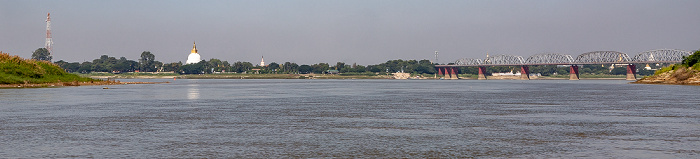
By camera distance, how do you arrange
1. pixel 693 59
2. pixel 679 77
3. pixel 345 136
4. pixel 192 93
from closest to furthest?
pixel 345 136, pixel 192 93, pixel 679 77, pixel 693 59

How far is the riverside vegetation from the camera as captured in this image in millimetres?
133500

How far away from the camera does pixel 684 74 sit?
5458 inches

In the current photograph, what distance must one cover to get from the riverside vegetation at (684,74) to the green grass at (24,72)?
121m

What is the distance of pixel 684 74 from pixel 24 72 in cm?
12837

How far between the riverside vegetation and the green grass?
398 ft

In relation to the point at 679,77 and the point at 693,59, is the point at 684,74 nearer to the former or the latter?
the point at 679,77

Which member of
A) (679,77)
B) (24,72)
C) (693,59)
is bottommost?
(679,77)

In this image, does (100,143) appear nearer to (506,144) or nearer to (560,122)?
(506,144)

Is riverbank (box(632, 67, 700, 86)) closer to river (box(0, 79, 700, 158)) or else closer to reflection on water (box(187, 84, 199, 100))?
reflection on water (box(187, 84, 199, 100))

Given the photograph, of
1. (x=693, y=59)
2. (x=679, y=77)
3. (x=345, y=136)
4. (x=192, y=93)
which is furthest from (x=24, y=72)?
(x=693, y=59)

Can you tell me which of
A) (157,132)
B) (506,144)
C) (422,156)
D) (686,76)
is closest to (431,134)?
(506,144)

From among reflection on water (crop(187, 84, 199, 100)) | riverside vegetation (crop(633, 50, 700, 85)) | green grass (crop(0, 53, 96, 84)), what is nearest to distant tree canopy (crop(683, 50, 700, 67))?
riverside vegetation (crop(633, 50, 700, 85))

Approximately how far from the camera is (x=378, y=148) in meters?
21.0

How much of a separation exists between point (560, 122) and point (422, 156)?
15449 mm
